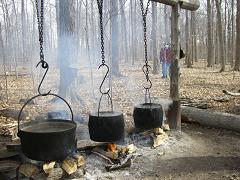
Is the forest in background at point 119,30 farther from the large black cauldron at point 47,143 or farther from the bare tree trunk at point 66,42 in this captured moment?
the large black cauldron at point 47,143

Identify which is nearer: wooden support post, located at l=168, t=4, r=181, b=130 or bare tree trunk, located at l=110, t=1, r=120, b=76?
wooden support post, located at l=168, t=4, r=181, b=130

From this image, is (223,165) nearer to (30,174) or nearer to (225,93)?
(30,174)

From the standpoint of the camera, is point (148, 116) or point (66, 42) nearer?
point (148, 116)

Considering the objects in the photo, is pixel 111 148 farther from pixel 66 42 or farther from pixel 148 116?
pixel 66 42

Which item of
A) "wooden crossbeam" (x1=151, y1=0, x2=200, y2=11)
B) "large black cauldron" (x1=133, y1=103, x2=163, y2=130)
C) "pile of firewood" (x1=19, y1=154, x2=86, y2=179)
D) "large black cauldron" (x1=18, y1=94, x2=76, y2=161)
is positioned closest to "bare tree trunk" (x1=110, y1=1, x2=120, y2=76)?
"wooden crossbeam" (x1=151, y1=0, x2=200, y2=11)

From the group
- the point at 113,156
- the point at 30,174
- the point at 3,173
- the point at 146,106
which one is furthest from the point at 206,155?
the point at 3,173

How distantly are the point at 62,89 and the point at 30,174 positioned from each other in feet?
20.1

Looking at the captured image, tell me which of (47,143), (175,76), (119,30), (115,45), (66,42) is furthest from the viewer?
(119,30)

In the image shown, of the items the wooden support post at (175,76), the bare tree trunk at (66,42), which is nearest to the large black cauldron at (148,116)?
the wooden support post at (175,76)

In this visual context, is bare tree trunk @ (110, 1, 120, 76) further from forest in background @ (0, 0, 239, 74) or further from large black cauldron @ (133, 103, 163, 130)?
large black cauldron @ (133, 103, 163, 130)

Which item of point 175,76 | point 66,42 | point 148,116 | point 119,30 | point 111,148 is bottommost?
point 111,148

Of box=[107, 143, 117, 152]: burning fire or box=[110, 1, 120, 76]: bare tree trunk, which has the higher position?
box=[110, 1, 120, 76]: bare tree trunk

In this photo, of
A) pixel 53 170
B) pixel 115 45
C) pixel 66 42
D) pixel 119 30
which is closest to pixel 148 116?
pixel 53 170

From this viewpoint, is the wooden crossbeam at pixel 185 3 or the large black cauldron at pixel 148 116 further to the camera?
the wooden crossbeam at pixel 185 3
